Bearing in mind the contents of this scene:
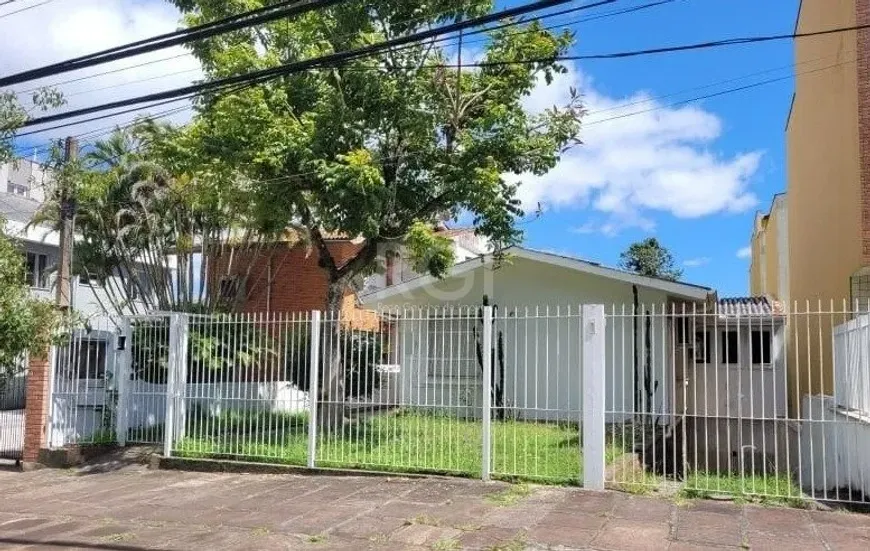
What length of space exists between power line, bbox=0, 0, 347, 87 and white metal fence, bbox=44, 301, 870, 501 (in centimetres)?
413

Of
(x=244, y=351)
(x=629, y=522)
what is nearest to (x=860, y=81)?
(x=629, y=522)

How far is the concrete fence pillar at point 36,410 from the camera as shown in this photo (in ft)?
39.3

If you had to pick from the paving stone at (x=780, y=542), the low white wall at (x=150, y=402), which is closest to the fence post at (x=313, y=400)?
the low white wall at (x=150, y=402)

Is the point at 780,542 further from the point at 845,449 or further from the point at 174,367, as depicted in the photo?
the point at 174,367

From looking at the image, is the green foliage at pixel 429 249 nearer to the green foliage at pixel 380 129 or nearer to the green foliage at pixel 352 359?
the green foliage at pixel 380 129

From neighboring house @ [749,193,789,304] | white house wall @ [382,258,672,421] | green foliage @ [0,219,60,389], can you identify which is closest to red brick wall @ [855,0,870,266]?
white house wall @ [382,258,672,421]

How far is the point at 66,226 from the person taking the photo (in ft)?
41.0

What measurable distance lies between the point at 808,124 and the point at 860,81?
607 cm

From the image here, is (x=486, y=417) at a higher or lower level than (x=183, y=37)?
lower

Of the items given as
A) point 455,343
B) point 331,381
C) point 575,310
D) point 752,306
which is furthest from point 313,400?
point 752,306

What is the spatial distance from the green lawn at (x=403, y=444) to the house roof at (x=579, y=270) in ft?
18.5

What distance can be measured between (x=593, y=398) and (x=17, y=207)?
22842 mm

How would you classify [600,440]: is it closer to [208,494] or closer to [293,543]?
[293,543]

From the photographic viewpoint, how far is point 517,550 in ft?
22.0
